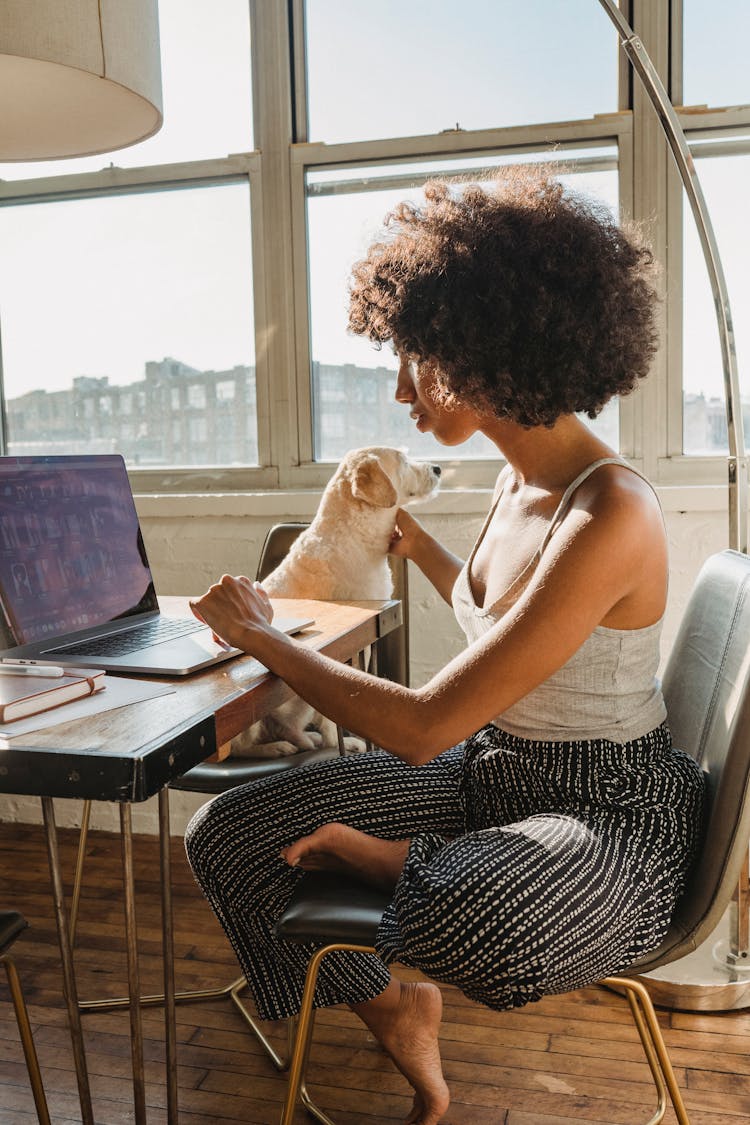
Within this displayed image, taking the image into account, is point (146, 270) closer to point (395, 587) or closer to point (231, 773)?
point (395, 587)

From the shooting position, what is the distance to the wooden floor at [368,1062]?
5.47 feet

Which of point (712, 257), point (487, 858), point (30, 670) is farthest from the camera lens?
point (712, 257)

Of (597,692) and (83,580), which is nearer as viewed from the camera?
(597,692)

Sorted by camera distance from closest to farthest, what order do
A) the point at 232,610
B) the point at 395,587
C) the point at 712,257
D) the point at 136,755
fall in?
the point at 136,755
the point at 232,610
the point at 712,257
the point at 395,587

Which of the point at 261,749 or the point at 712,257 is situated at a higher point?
the point at 712,257

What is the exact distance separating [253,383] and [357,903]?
7.04 ft

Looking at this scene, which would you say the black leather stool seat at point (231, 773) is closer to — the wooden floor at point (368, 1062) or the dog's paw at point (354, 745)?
the dog's paw at point (354, 745)

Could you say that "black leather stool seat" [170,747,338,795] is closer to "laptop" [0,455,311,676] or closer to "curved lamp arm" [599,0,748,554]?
"laptop" [0,455,311,676]

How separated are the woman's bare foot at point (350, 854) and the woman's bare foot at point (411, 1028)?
251 mm

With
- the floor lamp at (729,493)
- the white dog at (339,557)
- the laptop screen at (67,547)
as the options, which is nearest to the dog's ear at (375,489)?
the white dog at (339,557)

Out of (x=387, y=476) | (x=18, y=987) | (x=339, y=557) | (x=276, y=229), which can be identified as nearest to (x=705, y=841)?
(x=18, y=987)

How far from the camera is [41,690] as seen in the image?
3.67ft

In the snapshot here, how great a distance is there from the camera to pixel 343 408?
3.03m

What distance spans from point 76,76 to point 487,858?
52.2 inches
